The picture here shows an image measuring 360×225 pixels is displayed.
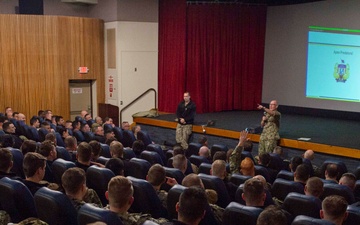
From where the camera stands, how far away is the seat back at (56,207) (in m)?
3.07

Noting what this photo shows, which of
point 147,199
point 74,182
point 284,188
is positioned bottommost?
point 284,188

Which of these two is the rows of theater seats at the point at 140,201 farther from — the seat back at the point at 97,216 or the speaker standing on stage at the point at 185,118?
the speaker standing on stage at the point at 185,118

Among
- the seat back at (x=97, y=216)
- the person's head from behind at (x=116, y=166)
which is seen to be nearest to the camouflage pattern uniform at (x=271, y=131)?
the person's head from behind at (x=116, y=166)

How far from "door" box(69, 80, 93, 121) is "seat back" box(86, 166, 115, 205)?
8438mm

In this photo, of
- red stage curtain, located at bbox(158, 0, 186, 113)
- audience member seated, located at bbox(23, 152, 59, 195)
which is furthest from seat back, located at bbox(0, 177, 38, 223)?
red stage curtain, located at bbox(158, 0, 186, 113)

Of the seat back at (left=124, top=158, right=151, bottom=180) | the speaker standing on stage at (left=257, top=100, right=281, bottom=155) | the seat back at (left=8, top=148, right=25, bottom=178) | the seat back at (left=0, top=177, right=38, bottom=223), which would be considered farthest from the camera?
the speaker standing on stage at (left=257, top=100, right=281, bottom=155)

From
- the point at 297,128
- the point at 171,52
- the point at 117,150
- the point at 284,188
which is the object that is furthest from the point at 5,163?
the point at 171,52

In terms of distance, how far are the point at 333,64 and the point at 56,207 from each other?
1023 cm

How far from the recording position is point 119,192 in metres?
3.02

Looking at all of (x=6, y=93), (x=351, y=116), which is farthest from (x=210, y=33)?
(x=6, y=93)

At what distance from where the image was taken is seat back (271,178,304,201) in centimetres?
433

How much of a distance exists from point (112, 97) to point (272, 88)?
4.76 m

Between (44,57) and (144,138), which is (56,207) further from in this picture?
(44,57)

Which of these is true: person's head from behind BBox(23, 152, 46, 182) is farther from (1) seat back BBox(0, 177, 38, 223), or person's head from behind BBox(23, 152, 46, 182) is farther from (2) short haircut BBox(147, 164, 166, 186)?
(2) short haircut BBox(147, 164, 166, 186)
